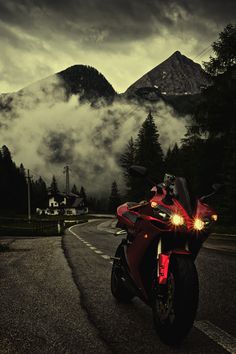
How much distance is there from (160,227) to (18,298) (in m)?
2.53

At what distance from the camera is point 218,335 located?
3.65 metres

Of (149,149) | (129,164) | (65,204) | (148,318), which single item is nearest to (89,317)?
(148,318)

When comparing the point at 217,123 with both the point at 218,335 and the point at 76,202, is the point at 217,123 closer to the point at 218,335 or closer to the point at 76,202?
the point at 218,335

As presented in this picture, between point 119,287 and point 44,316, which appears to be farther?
point 119,287

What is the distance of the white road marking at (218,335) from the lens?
335cm

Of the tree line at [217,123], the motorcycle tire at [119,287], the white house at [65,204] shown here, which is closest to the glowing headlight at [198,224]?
the motorcycle tire at [119,287]

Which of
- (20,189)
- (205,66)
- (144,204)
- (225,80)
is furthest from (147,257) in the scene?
(20,189)

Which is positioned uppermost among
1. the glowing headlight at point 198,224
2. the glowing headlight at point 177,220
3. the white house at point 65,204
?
the glowing headlight at point 177,220

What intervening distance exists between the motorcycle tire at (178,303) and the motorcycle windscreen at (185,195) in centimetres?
45

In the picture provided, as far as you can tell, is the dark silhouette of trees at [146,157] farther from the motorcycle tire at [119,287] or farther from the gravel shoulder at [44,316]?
the motorcycle tire at [119,287]

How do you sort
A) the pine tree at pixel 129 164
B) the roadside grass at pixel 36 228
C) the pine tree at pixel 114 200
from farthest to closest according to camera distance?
the pine tree at pixel 114 200
the pine tree at pixel 129 164
the roadside grass at pixel 36 228

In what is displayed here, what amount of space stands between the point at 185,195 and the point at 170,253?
1.83 ft

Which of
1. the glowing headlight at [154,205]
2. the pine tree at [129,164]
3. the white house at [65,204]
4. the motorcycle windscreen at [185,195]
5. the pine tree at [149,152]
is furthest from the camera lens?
the white house at [65,204]

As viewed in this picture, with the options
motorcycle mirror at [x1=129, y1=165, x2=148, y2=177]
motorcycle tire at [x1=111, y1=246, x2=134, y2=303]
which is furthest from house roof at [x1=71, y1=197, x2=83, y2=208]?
motorcycle mirror at [x1=129, y1=165, x2=148, y2=177]
